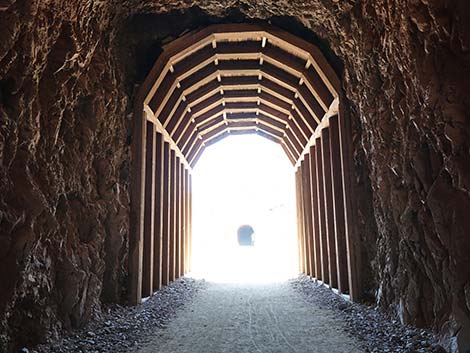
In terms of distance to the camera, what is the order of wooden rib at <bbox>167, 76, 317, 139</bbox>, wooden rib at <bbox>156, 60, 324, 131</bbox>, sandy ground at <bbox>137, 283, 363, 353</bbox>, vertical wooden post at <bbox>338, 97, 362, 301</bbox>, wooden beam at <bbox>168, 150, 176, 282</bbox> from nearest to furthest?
1. sandy ground at <bbox>137, 283, 363, 353</bbox>
2. vertical wooden post at <bbox>338, 97, 362, 301</bbox>
3. wooden rib at <bbox>156, 60, 324, 131</bbox>
4. wooden rib at <bbox>167, 76, 317, 139</bbox>
5. wooden beam at <bbox>168, 150, 176, 282</bbox>

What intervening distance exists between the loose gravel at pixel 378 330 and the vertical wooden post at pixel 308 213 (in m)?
4.55

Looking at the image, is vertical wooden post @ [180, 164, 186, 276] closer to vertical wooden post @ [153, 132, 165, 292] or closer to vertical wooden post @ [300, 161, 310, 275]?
vertical wooden post @ [153, 132, 165, 292]

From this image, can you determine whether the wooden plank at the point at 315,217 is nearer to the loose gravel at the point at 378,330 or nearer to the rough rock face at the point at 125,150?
the loose gravel at the point at 378,330

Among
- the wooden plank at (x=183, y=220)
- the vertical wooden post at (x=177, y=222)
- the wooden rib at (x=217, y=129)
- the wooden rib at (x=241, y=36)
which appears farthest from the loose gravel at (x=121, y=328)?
the wooden rib at (x=217, y=129)

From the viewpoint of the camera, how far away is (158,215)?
1019 centimetres

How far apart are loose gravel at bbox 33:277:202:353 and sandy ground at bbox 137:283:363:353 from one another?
9.0 inches

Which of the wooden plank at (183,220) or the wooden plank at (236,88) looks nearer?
the wooden plank at (236,88)

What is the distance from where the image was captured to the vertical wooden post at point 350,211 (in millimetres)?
7566

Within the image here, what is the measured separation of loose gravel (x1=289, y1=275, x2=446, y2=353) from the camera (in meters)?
4.54

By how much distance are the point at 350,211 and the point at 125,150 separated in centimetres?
Answer: 494

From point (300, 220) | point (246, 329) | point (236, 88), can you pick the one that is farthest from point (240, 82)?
point (246, 329)

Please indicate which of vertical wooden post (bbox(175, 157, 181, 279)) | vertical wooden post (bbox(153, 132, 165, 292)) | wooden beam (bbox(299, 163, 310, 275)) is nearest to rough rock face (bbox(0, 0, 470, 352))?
vertical wooden post (bbox(153, 132, 165, 292))

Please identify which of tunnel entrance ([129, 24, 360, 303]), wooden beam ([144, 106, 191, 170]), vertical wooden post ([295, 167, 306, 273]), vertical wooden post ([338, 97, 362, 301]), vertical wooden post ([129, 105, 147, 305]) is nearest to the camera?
vertical wooden post ([338, 97, 362, 301])

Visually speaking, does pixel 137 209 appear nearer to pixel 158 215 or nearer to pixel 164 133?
pixel 158 215
